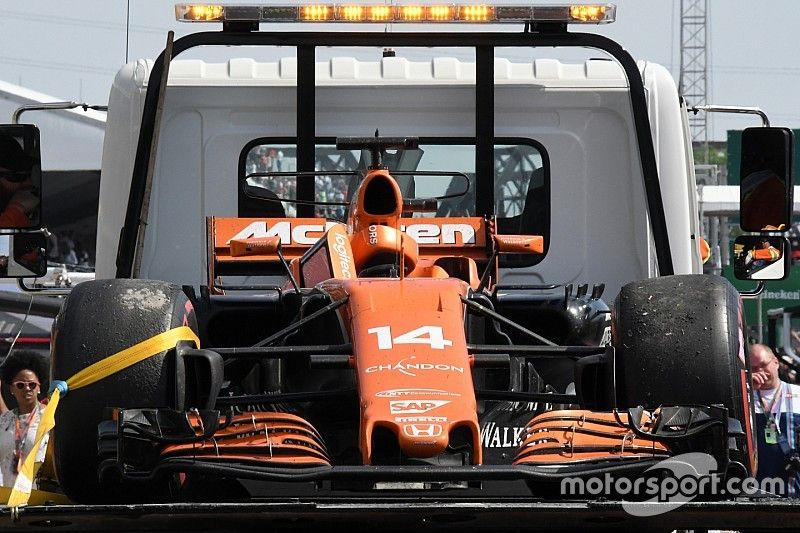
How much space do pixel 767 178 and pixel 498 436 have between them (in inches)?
53.7

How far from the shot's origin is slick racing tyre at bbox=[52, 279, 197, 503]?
14.4 ft

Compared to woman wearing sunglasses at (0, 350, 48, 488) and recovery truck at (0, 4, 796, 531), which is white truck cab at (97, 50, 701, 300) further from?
woman wearing sunglasses at (0, 350, 48, 488)

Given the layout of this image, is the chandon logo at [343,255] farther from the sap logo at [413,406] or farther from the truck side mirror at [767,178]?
the truck side mirror at [767,178]

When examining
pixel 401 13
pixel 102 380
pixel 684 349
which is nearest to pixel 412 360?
pixel 684 349

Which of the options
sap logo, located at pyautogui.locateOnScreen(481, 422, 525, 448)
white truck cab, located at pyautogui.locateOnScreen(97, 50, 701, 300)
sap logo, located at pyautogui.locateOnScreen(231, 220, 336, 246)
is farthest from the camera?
white truck cab, located at pyautogui.locateOnScreen(97, 50, 701, 300)

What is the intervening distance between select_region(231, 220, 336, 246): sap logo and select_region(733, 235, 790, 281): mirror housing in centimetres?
174

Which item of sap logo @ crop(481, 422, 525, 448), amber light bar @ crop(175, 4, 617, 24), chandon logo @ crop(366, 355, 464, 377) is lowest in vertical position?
sap logo @ crop(481, 422, 525, 448)

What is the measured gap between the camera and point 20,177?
544cm

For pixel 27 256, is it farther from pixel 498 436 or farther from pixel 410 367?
pixel 410 367

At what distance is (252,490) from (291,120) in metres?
2.24

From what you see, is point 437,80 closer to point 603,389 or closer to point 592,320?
point 592,320

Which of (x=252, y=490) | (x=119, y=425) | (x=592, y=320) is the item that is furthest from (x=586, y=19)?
(x=119, y=425)

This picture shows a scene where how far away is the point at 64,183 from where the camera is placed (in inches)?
779

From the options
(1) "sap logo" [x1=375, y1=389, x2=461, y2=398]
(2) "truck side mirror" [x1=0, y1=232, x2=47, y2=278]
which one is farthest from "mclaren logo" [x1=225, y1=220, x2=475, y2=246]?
(1) "sap logo" [x1=375, y1=389, x2=461, y2=398]
